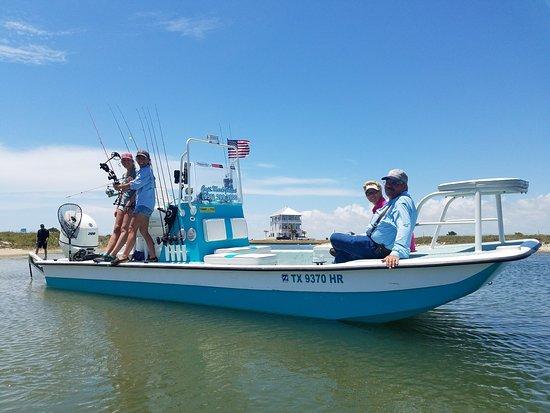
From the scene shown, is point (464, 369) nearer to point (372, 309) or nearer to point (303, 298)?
point (372, 309)

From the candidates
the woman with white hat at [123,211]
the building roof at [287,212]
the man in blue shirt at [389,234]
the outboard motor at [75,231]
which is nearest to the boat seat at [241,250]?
the woman with white hat at [123,211]

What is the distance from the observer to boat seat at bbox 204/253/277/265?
8.20 metres

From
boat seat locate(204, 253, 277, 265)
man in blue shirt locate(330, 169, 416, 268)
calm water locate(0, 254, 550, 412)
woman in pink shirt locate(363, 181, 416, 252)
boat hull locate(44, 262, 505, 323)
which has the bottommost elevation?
calm water locate(0, 254, 550, 412)

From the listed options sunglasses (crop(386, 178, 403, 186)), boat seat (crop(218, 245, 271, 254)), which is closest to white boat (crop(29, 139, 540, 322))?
boat seat (crop(218, 245, 271, 254))

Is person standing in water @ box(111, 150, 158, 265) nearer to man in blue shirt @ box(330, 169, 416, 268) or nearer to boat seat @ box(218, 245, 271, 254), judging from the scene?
boat seat @ box(218, 245, 271, 254)

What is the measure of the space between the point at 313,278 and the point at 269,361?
6.52 feet

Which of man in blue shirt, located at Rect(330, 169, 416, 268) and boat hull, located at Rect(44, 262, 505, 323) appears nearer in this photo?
boat hull, located at Rect(44, 262, 505, 323)

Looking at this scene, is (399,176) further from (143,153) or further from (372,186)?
(143,153)

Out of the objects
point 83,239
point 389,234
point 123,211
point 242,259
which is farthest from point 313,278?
point 83,239

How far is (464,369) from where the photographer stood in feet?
17.3

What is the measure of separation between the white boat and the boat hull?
0.02 m

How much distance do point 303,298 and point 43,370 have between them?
4.02 m

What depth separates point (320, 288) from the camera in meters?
7.38

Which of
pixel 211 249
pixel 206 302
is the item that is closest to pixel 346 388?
pixel 206 302
